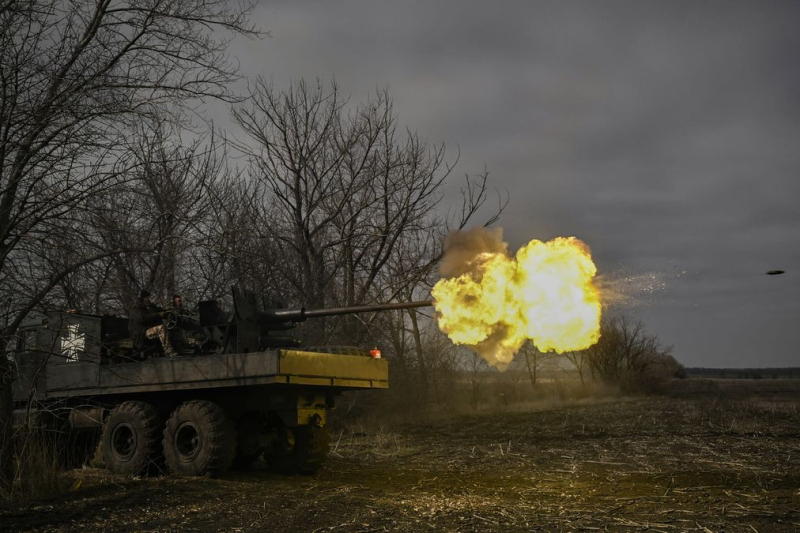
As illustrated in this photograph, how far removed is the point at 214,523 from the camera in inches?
339

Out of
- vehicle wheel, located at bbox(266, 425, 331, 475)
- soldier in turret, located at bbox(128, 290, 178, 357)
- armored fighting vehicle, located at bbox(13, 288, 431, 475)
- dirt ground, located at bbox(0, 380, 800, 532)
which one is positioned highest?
soldier in turret, located at bbox(128, 290, 178, 357)

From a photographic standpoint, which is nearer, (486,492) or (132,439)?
(486,492)

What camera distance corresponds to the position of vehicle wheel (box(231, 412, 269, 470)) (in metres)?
13.1

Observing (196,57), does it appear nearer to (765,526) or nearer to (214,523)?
(214,523)

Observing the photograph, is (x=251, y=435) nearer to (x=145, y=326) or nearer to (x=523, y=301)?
(x=145, y=326)

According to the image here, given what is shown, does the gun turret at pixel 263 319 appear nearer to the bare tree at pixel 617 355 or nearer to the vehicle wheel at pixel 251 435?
the vehicle wheel at pixel 251 435

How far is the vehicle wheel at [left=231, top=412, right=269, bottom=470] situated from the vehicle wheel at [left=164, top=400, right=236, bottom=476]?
673mm

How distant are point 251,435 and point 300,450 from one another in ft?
3.08

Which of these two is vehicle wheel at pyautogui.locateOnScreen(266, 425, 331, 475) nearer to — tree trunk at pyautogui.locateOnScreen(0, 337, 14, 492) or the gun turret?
the gun turret

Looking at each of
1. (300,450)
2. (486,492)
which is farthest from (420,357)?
(486,492)

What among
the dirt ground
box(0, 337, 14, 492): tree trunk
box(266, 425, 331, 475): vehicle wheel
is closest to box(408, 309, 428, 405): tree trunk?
the dirt ground

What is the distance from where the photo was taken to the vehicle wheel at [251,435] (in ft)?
42.9

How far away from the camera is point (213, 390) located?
12.8 meters

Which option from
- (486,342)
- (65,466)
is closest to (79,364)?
(65,466)
